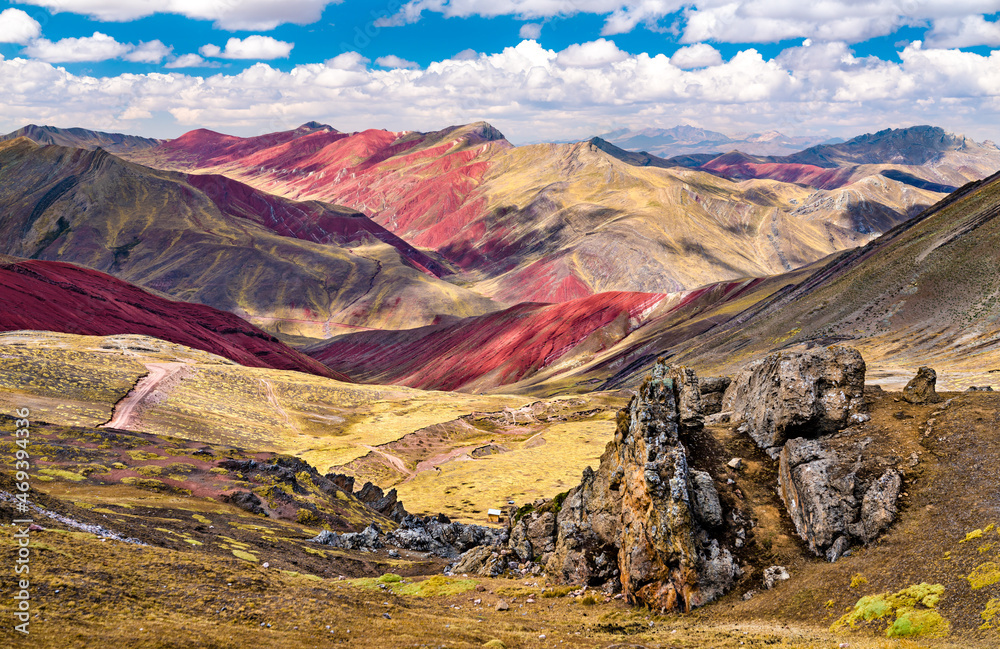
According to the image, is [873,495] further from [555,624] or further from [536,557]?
[536,557]

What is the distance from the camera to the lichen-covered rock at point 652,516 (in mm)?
28266

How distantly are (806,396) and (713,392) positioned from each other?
11.8 m

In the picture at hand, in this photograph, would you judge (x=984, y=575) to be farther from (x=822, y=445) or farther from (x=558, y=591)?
(x=558, y=591)

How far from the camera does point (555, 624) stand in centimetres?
2753

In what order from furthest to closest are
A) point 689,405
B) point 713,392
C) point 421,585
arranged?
point 713,392 → point 421,585 → point 689,405

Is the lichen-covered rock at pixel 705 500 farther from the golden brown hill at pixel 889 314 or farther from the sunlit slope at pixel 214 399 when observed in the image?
the sunlit slope at pixel 214 399

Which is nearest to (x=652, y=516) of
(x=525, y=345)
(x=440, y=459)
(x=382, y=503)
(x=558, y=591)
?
(x=558, y=591)

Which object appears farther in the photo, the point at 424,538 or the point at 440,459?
the point at 440,459

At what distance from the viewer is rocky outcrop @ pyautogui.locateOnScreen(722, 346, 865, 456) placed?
3228 centimetres

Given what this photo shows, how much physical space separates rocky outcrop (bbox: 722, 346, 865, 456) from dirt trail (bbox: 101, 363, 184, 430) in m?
69.4

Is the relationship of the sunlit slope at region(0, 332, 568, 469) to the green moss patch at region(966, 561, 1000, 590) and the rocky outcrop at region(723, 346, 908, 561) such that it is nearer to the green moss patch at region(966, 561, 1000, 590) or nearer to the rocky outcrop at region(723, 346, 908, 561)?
the rocky outcrop at region(723, 346, 908, 561)

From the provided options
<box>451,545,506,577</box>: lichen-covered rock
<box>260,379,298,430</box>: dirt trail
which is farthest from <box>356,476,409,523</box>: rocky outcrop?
<box>260,379,298,430</box>: dirt trail

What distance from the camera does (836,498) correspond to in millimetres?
27875

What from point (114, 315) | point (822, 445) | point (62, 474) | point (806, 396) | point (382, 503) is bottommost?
point (382, 503)
